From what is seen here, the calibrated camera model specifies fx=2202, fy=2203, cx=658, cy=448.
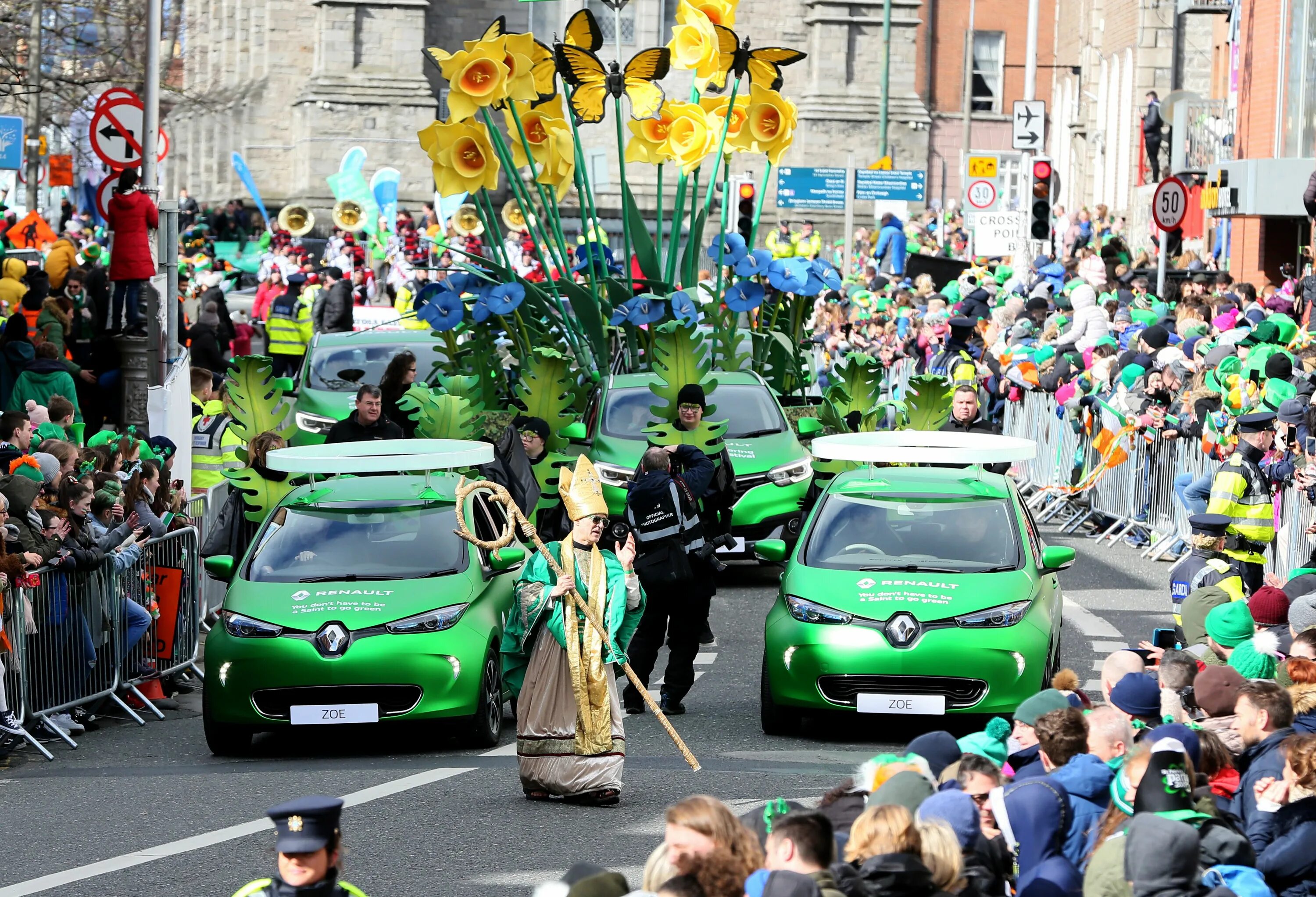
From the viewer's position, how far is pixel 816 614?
1190 centimetres

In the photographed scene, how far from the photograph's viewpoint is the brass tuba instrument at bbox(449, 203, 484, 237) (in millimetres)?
42000

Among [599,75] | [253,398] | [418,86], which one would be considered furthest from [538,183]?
[418,86]

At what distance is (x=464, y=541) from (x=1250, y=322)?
34.5 feet

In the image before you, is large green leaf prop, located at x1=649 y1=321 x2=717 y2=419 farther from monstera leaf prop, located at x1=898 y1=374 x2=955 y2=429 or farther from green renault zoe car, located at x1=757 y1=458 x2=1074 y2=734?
green renault zoe car, located at x1=757 y1=458 x2=1074 y2=734

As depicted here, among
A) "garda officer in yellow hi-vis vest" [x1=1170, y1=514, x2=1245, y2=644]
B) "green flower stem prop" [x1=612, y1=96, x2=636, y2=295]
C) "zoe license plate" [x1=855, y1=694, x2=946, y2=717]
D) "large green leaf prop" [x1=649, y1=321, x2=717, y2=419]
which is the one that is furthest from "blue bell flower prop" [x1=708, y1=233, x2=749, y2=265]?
"zoe license plate" [x1=855, y1=694, x2=946, y2=717]

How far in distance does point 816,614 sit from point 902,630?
1.61 ft

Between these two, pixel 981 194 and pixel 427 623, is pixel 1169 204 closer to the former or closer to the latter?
pixel 981 194

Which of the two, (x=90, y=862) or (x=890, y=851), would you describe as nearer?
(x=890, y=851)

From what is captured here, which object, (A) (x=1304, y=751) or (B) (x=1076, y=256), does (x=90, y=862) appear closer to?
(A) (x=1304, y=751)

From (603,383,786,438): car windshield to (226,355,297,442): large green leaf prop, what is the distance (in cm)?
301

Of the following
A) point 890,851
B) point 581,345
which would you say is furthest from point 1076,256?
point 890,851

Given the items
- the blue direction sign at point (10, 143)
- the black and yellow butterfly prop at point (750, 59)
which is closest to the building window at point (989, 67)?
the blue direction sign at point (10, 143)

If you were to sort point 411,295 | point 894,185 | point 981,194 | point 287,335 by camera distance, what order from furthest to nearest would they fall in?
1. point 894,185
2. point 411,295
3. point 981,194
4. point 287,335

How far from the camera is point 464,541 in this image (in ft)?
40.6
